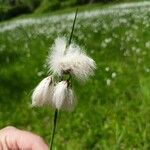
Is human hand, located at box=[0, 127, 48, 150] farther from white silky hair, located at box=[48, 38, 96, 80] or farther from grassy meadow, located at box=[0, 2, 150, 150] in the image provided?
grassy meadow, located at box=[0, 2, 150, 150]

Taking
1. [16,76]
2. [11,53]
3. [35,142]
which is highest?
[35,142]

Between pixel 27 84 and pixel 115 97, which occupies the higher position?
pixel 115 97

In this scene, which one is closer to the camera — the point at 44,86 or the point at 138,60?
the point at 44,86

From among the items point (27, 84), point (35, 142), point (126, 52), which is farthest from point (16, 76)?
point (35, 142)

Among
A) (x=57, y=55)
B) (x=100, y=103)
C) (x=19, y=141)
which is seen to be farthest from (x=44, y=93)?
(x=100, y=103)

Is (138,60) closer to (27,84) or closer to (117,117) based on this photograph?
(27,84)

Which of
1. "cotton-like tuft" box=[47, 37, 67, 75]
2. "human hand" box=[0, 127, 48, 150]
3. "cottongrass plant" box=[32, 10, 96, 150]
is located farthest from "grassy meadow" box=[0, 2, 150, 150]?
"cottongrass plant" box=[32, 10, 96, 150]

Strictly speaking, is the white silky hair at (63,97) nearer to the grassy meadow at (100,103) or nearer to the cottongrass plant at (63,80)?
the cottongrass plant at (63,80)

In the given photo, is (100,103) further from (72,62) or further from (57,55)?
(72,62)
